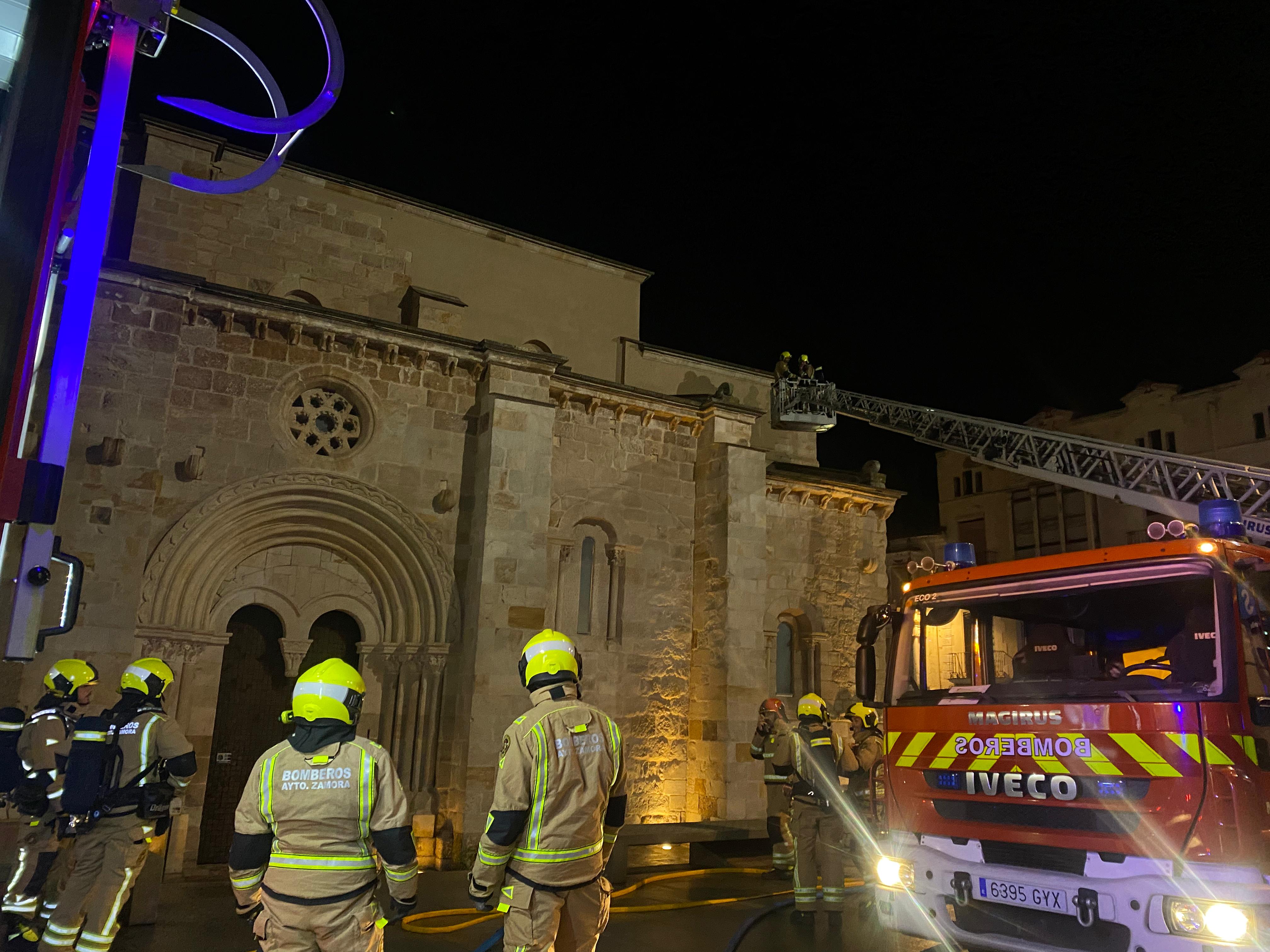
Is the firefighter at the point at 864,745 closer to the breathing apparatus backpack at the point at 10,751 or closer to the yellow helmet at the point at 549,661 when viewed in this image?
the yellow helmet at the point at 549,661

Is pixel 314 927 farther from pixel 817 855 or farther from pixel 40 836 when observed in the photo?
pixel 817 855

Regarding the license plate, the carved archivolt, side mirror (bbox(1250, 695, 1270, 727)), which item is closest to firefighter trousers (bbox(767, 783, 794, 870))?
the license plate

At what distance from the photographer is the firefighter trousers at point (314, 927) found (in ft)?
11.8

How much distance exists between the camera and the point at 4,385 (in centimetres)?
196

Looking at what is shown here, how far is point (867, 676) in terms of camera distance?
6.26 metres

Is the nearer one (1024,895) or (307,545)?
(1024,895)

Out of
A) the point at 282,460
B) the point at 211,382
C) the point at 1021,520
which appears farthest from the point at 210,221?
the point at 1021,520

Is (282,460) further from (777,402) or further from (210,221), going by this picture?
(777,402)

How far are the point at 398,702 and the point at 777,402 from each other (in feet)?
32.6

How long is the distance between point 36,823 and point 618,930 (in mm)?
4442

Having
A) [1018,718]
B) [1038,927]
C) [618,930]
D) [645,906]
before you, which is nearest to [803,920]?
[645,906]

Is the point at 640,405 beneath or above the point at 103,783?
above

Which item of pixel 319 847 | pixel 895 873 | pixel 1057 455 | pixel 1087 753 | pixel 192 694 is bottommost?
pixel 895 873

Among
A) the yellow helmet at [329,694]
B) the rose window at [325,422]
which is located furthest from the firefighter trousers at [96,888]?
the rose window at [325,422]
